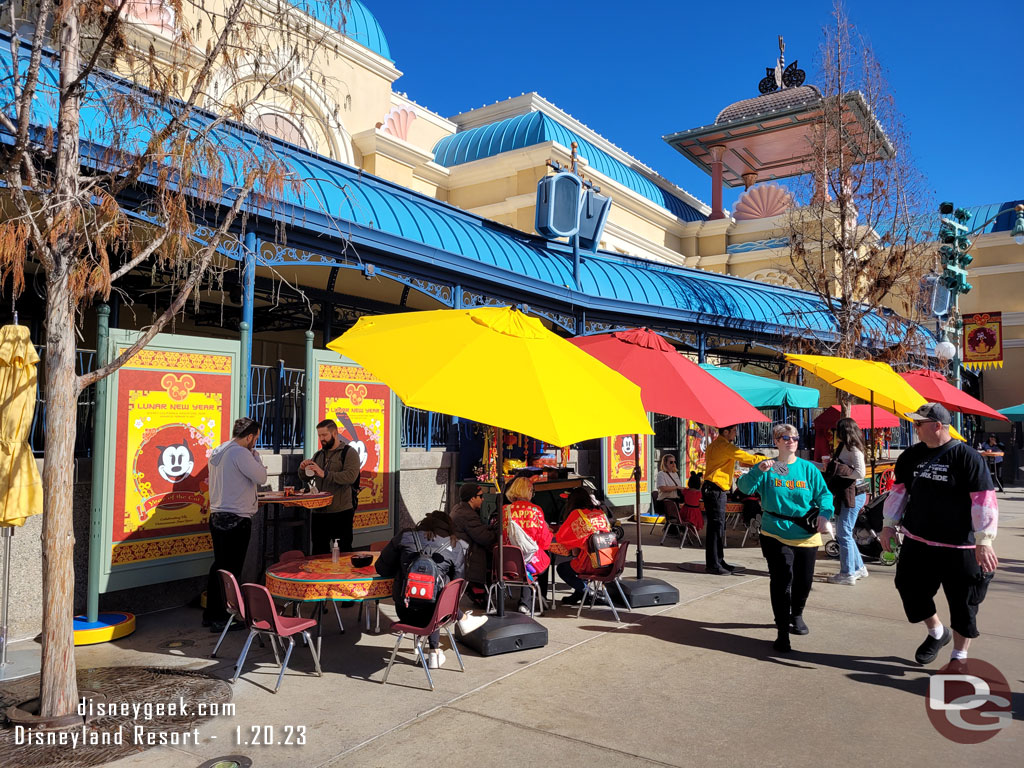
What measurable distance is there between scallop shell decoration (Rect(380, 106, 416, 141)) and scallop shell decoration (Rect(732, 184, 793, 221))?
648 inches

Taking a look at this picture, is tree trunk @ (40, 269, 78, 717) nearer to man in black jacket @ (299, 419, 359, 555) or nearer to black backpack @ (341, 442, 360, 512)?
man in black jacket @ (299, 419, 359, 555)

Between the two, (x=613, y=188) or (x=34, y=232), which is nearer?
(x=34, y=232)

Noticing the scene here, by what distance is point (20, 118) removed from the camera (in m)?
4.38

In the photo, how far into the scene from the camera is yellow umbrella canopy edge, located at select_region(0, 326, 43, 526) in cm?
536

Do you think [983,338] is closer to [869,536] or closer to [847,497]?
[869,536]

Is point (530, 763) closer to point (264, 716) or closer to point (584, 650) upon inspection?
point (264, 716)

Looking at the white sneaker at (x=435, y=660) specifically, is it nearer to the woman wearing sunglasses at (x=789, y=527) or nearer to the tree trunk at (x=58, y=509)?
the tree trunk at (x=58, y=509)

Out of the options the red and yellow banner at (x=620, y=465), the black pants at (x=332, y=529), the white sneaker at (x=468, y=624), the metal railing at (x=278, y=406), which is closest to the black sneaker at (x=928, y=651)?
the white sneaker at (x=468, y=624)

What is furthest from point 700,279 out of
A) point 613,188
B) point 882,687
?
point 882,687

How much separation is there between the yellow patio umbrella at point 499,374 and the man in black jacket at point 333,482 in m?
1.77

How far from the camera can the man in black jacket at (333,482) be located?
7551 millimetres

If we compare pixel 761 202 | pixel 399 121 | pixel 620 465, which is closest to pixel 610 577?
pixel 620 465

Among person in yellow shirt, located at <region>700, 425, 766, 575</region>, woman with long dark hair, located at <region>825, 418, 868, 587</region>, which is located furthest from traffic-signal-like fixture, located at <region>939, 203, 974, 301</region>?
person in yellow shirt, located at <region>700, 425, 766, 575</region>

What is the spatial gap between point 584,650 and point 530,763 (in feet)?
7.07
